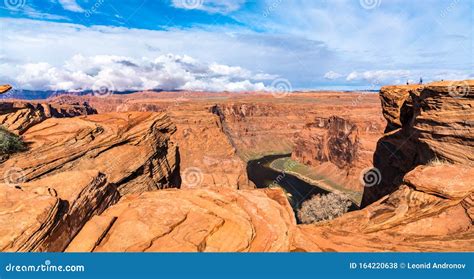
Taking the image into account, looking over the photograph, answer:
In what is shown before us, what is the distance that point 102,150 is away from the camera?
24422 millimetres

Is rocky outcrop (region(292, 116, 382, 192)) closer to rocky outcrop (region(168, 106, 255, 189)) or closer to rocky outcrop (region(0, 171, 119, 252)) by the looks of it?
rocky outcrop (region(168, 106, 255, 189))

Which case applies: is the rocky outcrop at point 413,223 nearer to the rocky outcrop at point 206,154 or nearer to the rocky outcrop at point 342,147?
the rocky outcrop at point 206,154

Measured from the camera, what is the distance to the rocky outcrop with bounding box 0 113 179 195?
21766 mm

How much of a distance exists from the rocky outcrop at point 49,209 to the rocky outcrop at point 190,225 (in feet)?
1.88

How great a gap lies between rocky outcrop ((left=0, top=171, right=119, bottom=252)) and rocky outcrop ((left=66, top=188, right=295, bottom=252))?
0.57 metres

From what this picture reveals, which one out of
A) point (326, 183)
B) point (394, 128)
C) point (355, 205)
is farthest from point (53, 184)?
point (326, 183)

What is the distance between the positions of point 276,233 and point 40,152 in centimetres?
1689

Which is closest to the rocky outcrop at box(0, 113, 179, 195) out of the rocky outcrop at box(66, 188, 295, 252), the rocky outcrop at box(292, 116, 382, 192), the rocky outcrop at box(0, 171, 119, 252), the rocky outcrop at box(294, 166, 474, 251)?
the rocky outcrop at box(0, 171, 119, 252)

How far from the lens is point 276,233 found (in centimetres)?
1335

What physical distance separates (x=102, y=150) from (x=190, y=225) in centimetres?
1394

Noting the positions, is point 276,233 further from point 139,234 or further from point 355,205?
point 355,205

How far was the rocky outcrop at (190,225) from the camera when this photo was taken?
12.1 m

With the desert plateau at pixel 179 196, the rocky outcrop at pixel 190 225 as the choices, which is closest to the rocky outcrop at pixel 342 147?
the desert plateau at pixel 179 196

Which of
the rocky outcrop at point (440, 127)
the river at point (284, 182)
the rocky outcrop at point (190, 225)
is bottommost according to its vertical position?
the river at point (284, 182)
